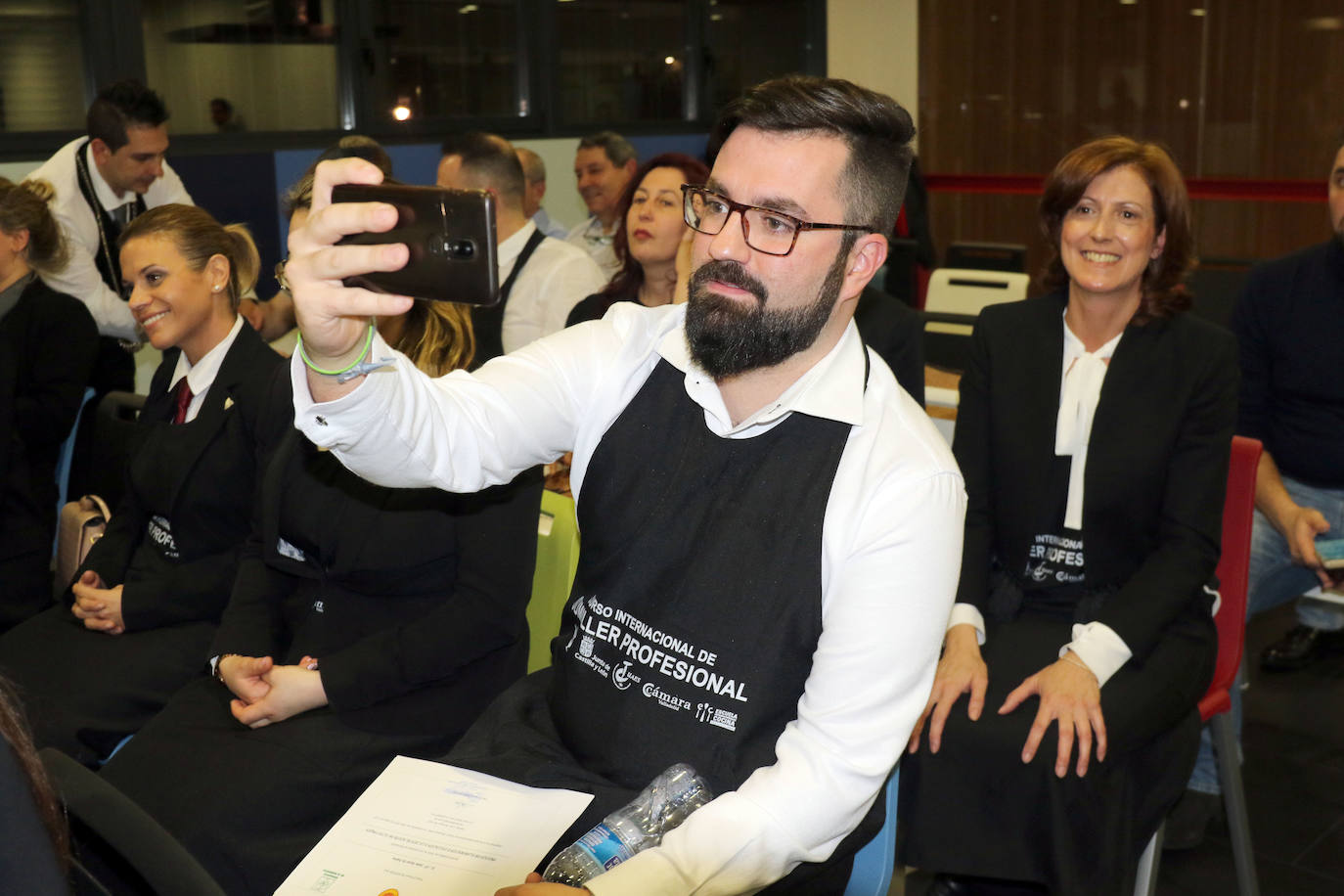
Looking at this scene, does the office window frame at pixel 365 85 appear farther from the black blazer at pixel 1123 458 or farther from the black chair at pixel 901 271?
the black blazer at pixel 1123 458

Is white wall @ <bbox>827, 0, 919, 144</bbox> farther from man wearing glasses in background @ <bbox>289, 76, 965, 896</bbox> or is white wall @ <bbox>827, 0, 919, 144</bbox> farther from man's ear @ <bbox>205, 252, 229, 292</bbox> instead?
man wearing glasses in background @ <bbox>289, 76, 965, 896</bbox>

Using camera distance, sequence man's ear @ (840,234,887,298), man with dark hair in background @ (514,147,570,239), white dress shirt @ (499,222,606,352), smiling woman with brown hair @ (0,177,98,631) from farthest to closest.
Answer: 1. man with dark hair in background @ (514,147,570,239)
2. white dress shirt @ (499,222,606,352)
3. smiling woman with brown hair @ (0,177,98,631)
4. man's ear @ (840,234,887,298)

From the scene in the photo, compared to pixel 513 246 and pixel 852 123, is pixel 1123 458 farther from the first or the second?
pixel 513 246

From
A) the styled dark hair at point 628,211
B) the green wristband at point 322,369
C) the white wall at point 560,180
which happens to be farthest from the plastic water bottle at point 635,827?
the white wall at point 560,180

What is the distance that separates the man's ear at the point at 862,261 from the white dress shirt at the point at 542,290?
86.0 inches

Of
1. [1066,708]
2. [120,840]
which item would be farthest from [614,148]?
[120,840]

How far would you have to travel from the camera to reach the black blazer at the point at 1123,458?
210 cm

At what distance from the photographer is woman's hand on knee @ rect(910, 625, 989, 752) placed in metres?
1.99

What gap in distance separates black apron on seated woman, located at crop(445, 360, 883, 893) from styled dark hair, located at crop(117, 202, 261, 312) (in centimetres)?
148

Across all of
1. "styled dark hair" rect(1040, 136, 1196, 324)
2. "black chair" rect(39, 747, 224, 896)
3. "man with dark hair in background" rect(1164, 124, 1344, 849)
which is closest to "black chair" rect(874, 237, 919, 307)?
"man with dark hair in background" rect(1164, 124, 1344, 849)

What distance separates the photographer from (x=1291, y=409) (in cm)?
288

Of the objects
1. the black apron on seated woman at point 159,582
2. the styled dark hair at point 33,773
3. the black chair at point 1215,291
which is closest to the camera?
Answer: the styled dark hair at point 33,773

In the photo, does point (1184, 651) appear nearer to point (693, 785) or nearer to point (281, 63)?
point (693, 785)

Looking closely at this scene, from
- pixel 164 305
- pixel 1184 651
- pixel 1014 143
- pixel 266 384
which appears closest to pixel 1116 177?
pixel 1184 651
